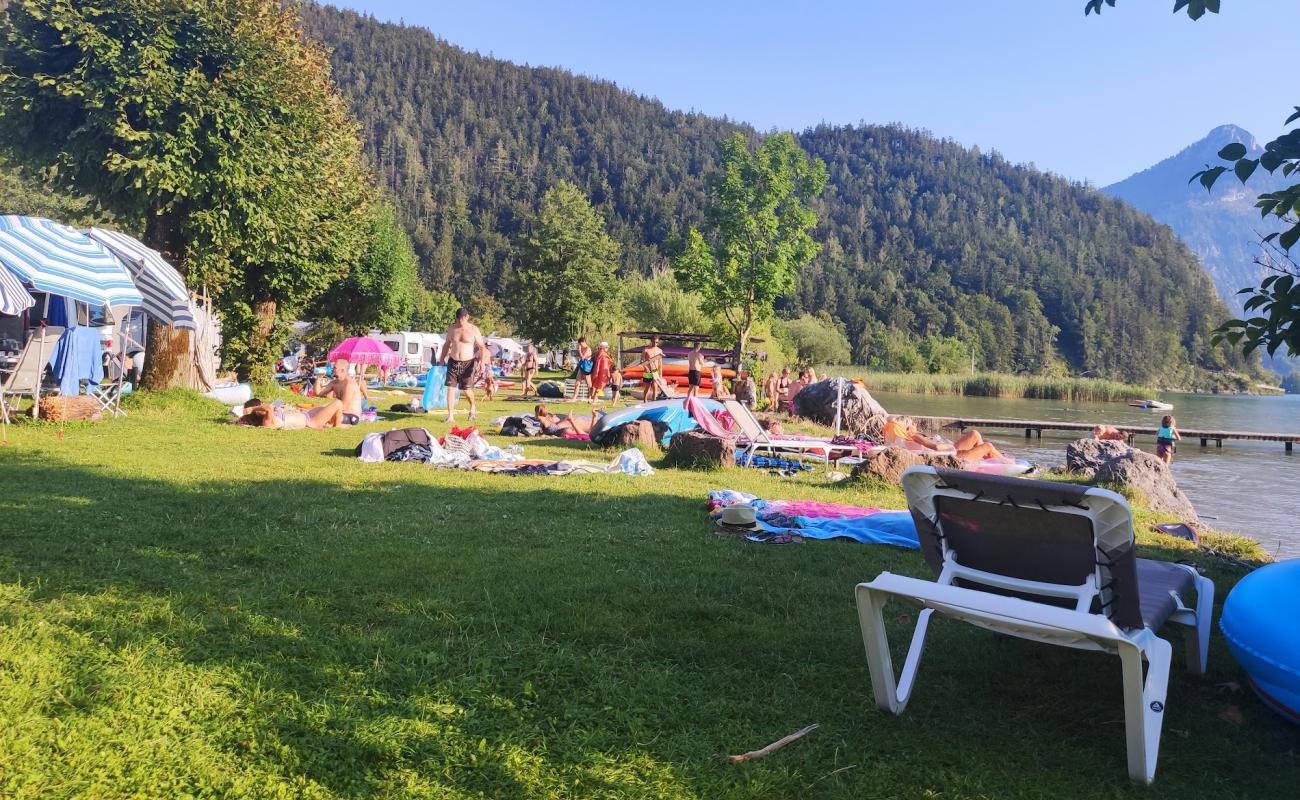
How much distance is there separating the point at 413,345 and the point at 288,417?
3123 centimetres

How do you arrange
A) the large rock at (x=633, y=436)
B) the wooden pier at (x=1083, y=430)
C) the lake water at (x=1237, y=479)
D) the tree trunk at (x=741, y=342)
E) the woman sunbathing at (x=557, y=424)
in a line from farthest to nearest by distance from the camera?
the tree trunk at (x=741, y=342)
the wooden pier at (x=1083, y=430)
the woman sunbathing at (x=557, y=424)
the large rock at (x=633, y=436)
the lake water at (x=1237, y=479)

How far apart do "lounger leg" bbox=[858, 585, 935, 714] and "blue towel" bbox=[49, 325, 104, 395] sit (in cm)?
1188

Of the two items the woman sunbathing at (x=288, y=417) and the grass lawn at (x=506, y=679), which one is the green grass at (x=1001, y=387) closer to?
the woman sunbathing at (x=288, y=417)

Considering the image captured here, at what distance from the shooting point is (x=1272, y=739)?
2.96 meters

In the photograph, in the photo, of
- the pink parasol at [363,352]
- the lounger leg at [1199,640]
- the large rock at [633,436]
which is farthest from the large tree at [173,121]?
the lounger leg at [1199,640]

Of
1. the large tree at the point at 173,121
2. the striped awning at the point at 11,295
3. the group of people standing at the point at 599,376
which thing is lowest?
the group of people standing at the point at 599,376

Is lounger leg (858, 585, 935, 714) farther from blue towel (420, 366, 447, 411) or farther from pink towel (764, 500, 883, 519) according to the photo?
blue towel (420, 366, 447, 411)

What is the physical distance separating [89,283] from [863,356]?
10446 cm

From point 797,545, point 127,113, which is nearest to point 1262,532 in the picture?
point 797,545

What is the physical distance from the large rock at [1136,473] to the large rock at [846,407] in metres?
6.03

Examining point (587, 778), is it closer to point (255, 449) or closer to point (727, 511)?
point (727, 511)

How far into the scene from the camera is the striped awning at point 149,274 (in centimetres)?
1132

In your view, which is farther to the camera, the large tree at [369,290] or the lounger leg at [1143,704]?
the large tree at [369,290]

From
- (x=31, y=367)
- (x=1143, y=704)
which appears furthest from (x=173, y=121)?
(x=1143, y=704)
